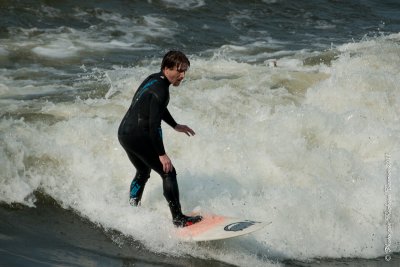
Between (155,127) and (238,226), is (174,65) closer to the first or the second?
(155,127)

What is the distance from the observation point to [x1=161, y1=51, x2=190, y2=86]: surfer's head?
5805mm

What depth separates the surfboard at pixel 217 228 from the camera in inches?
233

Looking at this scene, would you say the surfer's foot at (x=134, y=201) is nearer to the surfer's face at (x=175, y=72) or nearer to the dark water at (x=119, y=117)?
the dark water at (x=119, y=117)

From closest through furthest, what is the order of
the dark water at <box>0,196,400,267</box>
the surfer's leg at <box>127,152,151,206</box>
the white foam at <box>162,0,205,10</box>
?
1. the dark water at <box>0,196,400,267</box>
2. the surfer's leg at <box>127,152,151,206</box>
3. the white foam at <box>162,0,205,10</box>

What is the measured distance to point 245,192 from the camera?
7.26 metres

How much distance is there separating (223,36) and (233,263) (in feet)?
34.3

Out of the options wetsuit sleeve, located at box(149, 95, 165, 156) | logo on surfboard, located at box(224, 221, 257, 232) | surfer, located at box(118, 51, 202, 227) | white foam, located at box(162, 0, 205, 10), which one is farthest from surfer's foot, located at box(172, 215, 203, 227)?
white foam, located at box(162, 0, 205, 10)

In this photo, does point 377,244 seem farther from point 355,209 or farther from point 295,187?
point 295,187

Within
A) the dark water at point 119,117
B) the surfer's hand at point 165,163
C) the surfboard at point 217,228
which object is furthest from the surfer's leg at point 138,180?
the surfboard at point 217,228

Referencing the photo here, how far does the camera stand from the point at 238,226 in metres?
6.09

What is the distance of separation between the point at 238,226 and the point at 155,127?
1124 millimetres

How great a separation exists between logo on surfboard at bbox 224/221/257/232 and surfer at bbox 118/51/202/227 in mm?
288

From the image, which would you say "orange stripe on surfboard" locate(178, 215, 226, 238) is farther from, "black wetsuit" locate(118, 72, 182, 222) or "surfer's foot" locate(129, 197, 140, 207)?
"surfer's foot" locate(129, 197, 140, 207)

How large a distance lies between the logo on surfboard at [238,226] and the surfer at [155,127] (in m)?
0.29
